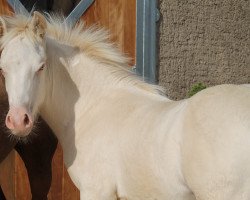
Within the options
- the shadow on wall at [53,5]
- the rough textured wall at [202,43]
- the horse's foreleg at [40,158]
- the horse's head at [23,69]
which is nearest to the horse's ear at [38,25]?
the horse's head at [23,69]

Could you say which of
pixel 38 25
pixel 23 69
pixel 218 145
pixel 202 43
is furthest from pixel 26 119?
pixel 202 43

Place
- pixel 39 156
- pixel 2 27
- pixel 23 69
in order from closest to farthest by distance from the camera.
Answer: pixel 23 69
pixel 2 27
pixel 39 156

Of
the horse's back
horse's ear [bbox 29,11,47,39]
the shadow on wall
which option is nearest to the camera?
the horse's back

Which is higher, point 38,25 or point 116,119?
point 38,25

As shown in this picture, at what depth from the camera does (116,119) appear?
129 inches

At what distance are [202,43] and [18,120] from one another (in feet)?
11.4

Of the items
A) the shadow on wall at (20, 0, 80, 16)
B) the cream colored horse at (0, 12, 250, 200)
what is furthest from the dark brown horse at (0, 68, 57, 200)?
the shadow on wall at (20, 0, 80, 16)

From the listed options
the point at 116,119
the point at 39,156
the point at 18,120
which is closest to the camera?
the point at 18,120

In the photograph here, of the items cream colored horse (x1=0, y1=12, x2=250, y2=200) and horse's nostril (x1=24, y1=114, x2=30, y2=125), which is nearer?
cream colored horse (x1=0, y1=12, x2=250, y2=200)

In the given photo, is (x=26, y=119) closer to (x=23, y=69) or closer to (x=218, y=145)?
(x=23, y=69)

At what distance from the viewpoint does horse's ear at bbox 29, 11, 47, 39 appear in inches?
132

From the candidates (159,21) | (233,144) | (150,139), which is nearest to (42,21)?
(150,139)

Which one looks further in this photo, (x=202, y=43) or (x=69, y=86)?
(x=202, y=43)

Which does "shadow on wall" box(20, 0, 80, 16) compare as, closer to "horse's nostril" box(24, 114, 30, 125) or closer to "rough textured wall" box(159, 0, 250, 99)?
"rough textured wall" box(159, 0, 250, 99)
